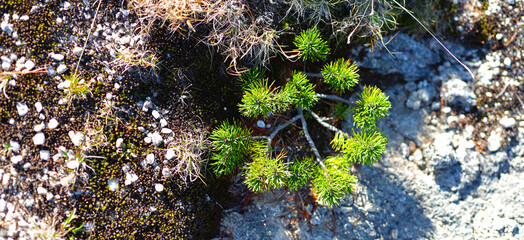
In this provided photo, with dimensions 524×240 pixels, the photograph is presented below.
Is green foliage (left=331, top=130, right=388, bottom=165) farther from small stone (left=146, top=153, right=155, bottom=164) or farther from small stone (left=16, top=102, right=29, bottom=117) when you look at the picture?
small stone (left=16, top=102, right=29, bottom=117)

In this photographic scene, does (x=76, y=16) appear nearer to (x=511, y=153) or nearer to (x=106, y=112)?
(x=106, y=112)

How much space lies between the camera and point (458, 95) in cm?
371

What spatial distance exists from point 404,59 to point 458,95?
69 centimetres

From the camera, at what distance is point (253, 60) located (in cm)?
316

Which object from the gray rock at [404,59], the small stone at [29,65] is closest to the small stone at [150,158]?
the small stone at [29,65]

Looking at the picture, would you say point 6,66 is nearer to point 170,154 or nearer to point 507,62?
point 170,154

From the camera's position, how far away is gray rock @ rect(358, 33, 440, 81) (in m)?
3.67

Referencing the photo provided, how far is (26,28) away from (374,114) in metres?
3.02

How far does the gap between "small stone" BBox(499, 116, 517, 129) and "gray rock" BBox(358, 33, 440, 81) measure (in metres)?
0.92

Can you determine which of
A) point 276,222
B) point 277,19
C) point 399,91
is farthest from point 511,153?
point 277,19

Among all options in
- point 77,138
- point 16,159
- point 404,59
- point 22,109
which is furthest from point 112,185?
point 404,59

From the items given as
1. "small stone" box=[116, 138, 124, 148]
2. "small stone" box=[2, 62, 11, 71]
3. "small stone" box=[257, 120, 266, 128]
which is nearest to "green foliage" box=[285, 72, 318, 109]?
"small stone" box=[257, 120, 266, 128]

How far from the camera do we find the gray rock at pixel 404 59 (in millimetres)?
3668

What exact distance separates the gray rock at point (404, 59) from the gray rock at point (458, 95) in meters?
0.25
